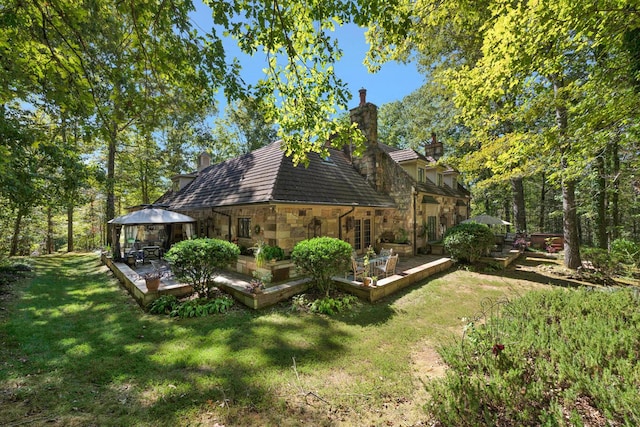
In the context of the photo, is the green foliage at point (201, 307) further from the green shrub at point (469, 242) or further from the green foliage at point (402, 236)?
the green shrub at point (469, 242)

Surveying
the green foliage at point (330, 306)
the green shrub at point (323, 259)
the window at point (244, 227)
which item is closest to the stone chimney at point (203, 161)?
the window at point (244, 227)

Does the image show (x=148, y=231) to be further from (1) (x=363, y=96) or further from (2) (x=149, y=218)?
(1) (x=363, y=96)

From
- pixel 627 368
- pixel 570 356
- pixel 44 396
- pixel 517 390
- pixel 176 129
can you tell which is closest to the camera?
pixel 627 368

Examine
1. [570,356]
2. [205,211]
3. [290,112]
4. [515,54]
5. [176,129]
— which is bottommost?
[570,356]

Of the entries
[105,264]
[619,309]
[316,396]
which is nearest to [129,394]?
[316,396]

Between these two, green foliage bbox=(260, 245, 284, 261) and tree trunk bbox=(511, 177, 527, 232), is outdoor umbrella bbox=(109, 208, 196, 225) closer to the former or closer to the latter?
green foliage bbox=(260, 245, 284, 261)

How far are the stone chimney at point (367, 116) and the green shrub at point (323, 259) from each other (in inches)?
332

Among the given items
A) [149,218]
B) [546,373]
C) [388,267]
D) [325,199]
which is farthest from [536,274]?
[149,218]

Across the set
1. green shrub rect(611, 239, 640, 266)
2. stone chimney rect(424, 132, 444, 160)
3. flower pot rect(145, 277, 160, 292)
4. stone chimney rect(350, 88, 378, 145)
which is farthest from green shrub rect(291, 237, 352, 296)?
stone chimney rect(424, 132, 444, 160)

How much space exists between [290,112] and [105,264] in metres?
14.2

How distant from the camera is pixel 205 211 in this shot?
43.3ft

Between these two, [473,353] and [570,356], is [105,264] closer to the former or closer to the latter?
[473,353]

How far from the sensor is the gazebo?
410 inches

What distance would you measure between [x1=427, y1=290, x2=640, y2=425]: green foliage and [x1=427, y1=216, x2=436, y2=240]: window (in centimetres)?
1095
